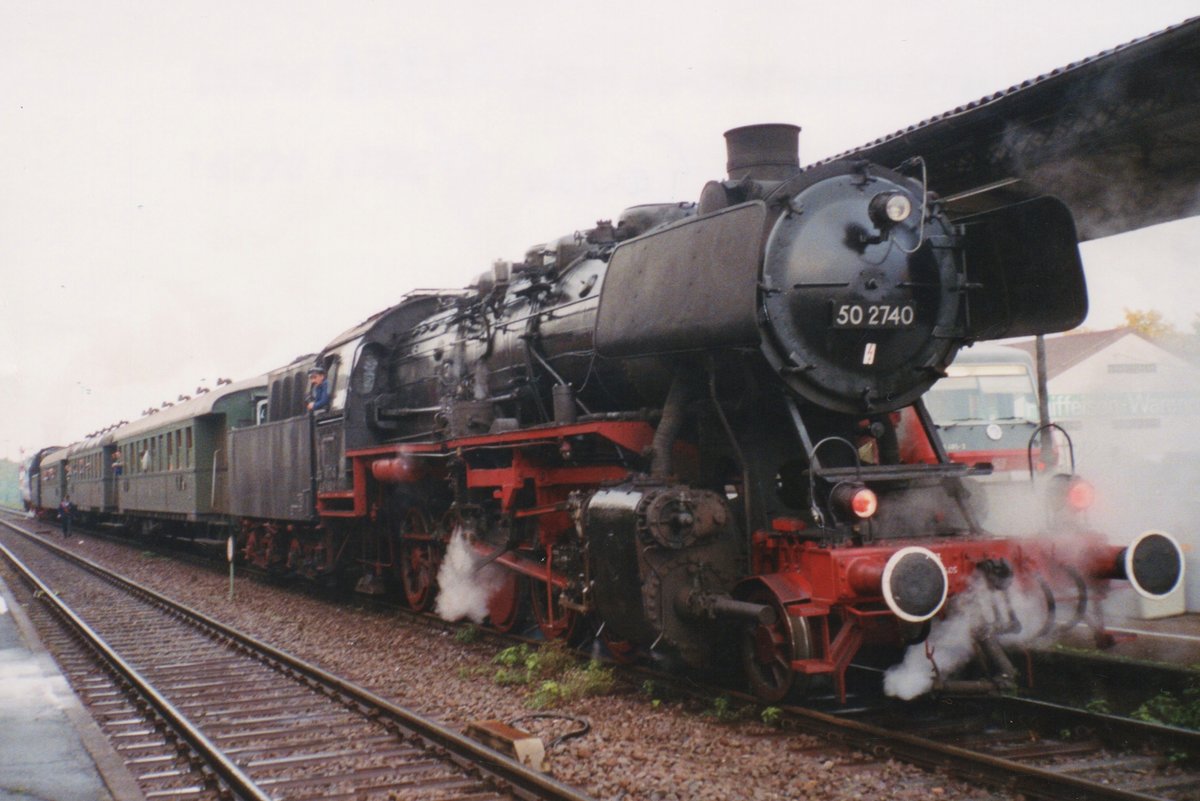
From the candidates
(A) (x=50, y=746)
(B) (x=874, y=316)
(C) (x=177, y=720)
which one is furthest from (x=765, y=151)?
(A) (x=50, y=746)

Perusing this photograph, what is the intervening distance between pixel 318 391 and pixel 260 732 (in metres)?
6.74

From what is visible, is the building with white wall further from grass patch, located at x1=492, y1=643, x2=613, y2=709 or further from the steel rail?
the steel rail

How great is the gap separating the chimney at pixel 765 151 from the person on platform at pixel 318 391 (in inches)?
273

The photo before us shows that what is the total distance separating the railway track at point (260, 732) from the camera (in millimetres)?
5082

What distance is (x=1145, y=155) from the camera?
7.74 meters

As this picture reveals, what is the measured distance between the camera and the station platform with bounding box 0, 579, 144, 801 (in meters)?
5.16

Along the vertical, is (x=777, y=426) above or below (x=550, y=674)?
above

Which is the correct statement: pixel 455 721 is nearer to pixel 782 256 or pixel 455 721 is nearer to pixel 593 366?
pixel 593 366

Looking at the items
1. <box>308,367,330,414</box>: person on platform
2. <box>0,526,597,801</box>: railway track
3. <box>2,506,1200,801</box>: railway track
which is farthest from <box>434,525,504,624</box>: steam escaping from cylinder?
<box>2,506,1200,801</box>: railway track

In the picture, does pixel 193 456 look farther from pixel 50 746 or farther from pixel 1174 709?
pixel 1174 709

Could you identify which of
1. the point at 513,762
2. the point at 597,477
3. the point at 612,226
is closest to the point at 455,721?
the point at 513,762

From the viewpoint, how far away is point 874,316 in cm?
605

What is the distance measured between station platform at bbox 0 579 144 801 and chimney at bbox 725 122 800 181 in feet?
16.4

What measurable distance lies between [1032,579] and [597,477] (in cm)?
302
